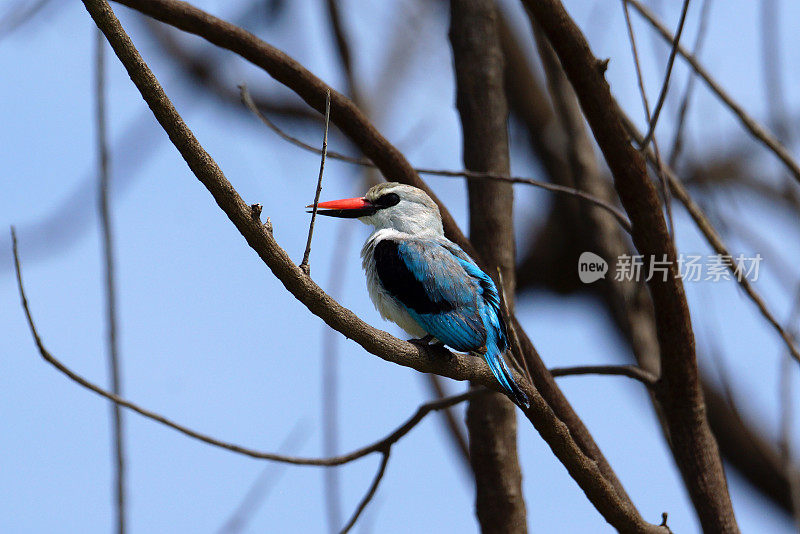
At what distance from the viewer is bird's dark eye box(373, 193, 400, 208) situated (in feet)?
12.1

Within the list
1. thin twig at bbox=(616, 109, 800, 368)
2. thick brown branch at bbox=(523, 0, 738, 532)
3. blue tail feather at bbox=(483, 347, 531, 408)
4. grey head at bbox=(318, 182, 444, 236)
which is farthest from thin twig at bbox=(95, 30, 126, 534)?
thin twig at bbox=(616, 109, 800, 368)

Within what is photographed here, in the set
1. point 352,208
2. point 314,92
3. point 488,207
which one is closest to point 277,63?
point 314,92

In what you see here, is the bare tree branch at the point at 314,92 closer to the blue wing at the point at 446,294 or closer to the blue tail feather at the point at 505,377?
the blue wing at the point at 446,294

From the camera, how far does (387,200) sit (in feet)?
12.2

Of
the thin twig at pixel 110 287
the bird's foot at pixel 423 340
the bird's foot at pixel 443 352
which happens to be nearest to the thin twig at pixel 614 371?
the bird's foot at pixel 423 340

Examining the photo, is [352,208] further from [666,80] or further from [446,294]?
[666,80]

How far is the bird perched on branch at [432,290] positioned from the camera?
2.96 m

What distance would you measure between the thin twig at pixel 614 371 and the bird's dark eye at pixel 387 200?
93 centimetres

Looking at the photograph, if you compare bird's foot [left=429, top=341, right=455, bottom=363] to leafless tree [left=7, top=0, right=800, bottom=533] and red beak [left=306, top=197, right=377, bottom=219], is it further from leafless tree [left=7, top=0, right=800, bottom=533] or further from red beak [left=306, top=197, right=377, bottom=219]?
red beak [left=306, top=197, right=377, bottom=219]

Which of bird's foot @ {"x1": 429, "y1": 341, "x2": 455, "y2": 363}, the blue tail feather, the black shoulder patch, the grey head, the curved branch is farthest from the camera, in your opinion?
the grey head

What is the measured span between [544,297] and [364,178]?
2639 millimetres

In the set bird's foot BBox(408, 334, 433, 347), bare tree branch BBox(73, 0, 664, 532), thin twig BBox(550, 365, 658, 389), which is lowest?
bare tree branch BBox(73, 0, 664, 532)

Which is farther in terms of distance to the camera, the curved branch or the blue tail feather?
the curved branch

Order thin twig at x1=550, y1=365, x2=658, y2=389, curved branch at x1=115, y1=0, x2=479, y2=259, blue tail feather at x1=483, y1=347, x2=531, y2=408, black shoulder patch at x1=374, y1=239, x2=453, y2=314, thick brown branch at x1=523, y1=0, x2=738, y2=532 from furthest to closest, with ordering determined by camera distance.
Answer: thin twig at x1=550, y1=365, x2=658, y2=389 → curved branch at x1=115, y1=0, x2=479, y2=259 → black shoulder patch at x1=374, y1=239, x2=453, y2=314 → thick brown branch at x1=523, y1=0, x2=738, y2=532 → blue tail feather at x1=483, y1=347, x2=531, y2=408
